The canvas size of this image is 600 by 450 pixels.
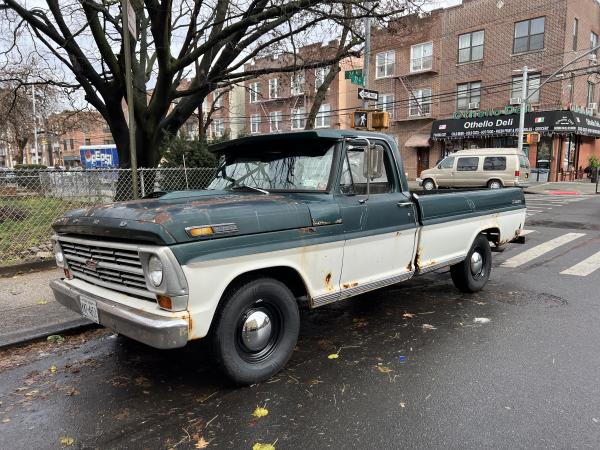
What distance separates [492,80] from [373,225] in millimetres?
28898

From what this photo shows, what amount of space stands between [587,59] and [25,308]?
34076mm

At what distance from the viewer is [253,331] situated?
3.57 m

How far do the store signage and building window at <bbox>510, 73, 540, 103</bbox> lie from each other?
0.71m

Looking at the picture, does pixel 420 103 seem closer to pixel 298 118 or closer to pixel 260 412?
pixel 298 118

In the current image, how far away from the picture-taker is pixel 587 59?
29453 mm

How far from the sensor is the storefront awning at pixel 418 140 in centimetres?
3238

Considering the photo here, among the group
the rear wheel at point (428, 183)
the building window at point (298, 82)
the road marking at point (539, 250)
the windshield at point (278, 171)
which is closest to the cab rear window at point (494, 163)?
the rear wheel at point (428, 183)

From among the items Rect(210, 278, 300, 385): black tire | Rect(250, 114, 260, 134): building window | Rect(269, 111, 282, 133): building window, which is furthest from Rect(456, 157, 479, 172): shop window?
Rect(250, 114, 260, 134): building window

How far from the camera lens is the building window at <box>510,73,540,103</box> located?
2761 centimetres

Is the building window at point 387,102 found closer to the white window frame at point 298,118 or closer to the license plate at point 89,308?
the white window frame at point 298,118

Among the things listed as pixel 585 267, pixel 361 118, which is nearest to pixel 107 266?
pixel 585 267

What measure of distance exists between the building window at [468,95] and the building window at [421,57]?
2.91m

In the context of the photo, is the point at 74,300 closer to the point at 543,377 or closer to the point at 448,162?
A: the point at 543,377

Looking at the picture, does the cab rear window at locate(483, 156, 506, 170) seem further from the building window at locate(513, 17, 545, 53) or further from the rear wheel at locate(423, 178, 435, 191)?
the building window at locate(513, 17, 545, 53)
